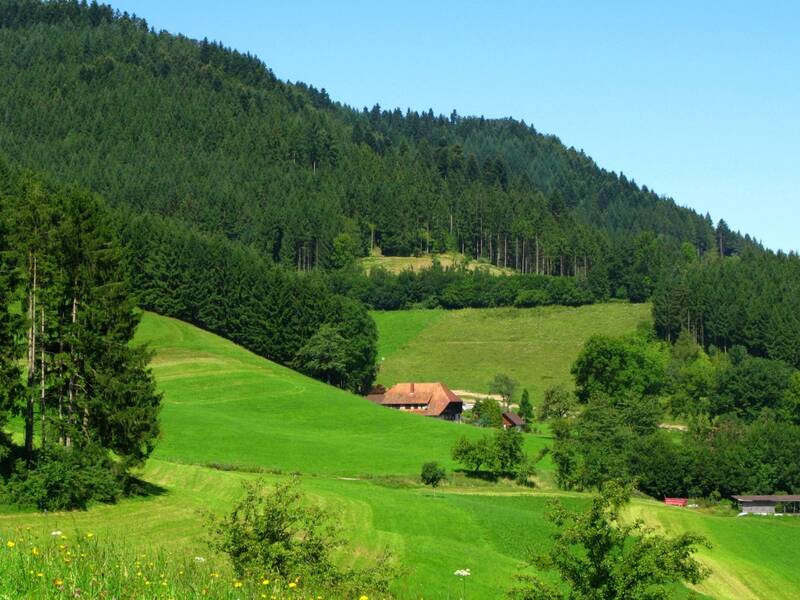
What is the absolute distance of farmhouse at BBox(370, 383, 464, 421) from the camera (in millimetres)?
128625

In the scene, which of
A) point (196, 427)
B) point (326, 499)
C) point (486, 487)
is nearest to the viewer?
point (326, 499)

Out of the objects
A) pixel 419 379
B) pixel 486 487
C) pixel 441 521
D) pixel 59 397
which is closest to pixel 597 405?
pixel 486 487

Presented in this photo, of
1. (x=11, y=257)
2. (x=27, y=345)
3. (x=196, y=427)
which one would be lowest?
(x=196, y=427)

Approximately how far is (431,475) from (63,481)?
37903mm

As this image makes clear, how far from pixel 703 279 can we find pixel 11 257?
153192 millimetres

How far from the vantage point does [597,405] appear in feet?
361

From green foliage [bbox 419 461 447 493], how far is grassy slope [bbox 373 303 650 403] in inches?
2610

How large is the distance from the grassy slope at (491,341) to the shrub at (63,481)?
101 m

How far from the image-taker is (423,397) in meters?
131

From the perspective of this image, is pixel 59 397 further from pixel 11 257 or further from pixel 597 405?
pixel 597 405

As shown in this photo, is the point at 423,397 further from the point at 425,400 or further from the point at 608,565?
the point at 608,565

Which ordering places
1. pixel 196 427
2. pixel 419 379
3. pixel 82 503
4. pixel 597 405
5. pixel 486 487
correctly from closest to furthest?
1. pixel 82 503
2. pixel 486 487
3. pixel 196 427
4. pixel 597 405
5. pixel 419 379

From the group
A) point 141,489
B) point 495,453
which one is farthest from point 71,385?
point 495,453

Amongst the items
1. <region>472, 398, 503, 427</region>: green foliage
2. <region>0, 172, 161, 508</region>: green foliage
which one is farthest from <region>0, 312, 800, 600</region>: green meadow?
<region>472, 398, 503, 427</region>: green foliage
